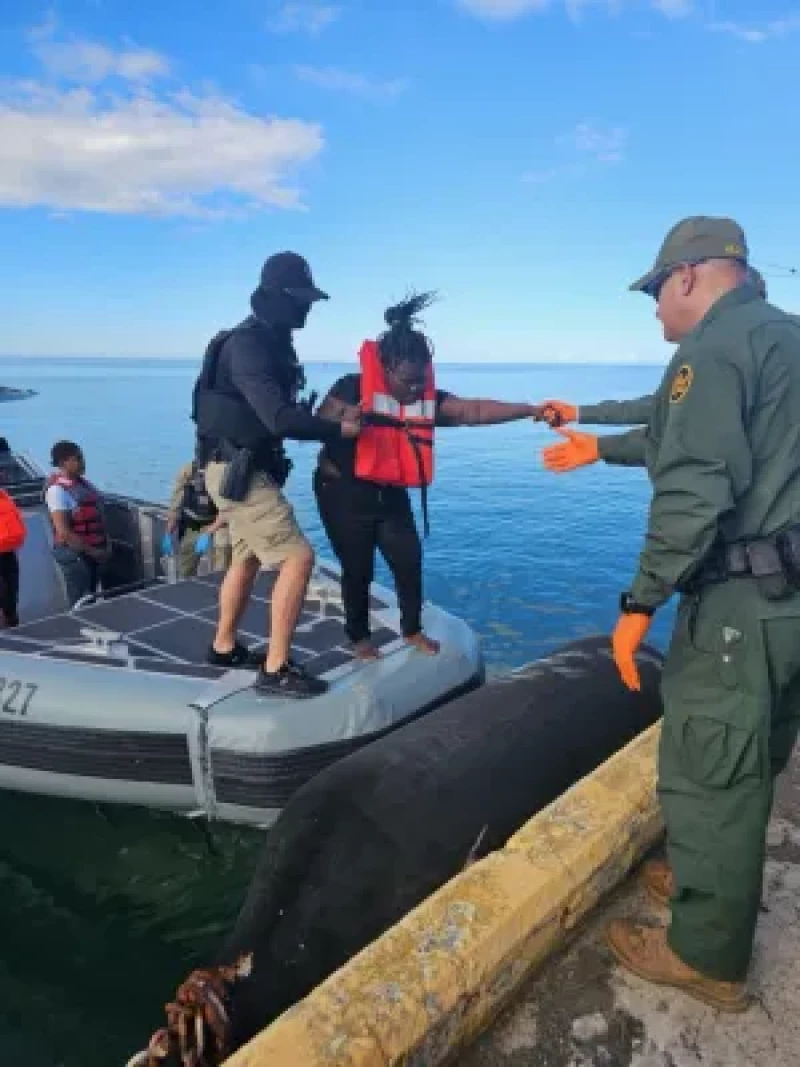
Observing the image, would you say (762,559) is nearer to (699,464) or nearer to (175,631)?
(699,464)

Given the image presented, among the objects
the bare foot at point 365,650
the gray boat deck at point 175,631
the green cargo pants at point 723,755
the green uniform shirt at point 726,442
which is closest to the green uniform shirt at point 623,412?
the green uniform shirt at point 726,442

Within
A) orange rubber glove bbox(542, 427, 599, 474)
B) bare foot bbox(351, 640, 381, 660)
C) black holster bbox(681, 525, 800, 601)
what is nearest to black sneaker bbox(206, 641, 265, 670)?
bare foot bbox(351, 640, 381, 660)

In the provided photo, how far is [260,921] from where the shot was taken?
2855 mm

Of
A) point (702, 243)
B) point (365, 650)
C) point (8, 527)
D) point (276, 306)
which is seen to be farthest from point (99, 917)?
point (702, 243)

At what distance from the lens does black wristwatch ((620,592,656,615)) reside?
2246 mm

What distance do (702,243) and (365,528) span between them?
2.93 metres

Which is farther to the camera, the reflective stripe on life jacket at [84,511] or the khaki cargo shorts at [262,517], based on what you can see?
the reflective stripe on life jacket at [84,511]

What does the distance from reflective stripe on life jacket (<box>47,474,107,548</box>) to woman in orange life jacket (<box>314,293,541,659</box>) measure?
13.2 ft

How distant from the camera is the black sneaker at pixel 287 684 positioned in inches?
197

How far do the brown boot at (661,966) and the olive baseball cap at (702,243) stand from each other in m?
2.16

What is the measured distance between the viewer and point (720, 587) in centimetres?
218

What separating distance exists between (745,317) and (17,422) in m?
68.8

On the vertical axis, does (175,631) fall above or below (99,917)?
above

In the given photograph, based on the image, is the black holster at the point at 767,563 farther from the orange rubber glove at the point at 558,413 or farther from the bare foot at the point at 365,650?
the bare foot at the point at 365,650
